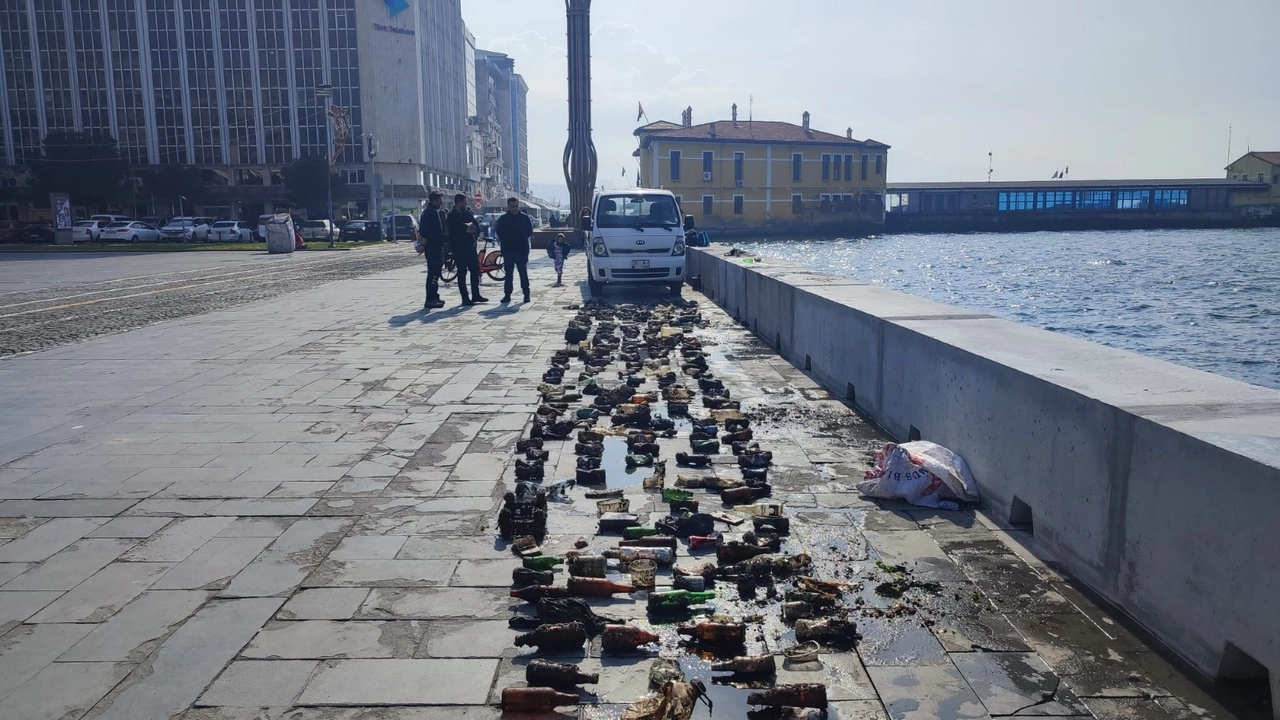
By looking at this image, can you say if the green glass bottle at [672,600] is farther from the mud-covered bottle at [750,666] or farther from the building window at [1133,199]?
the building window at [1133,199]

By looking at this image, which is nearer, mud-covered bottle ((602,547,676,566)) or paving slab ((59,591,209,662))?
paving slab ((59,591,209,662))

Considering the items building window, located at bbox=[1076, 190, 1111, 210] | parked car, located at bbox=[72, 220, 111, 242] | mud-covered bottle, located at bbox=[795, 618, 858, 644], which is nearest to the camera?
mud-covered bottle, located at bbox=[795, 618, 858, 644]

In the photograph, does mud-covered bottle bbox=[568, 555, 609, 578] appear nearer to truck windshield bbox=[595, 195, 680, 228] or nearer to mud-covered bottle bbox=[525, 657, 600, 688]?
mud-covered bottle bbox=[525, 657, 600, 688]

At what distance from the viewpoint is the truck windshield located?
61.4ft

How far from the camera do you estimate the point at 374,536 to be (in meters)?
4.90

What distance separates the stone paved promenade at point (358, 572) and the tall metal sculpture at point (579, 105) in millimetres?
27777

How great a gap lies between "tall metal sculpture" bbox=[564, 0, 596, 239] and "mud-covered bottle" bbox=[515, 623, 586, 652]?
32434 millimetres

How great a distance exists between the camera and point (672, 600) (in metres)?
3.98

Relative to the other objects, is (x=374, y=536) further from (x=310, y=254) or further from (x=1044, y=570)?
(x=310, y=254)

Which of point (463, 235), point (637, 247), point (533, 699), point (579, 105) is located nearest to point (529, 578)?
point (533, 699)

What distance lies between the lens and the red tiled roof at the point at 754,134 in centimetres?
8494

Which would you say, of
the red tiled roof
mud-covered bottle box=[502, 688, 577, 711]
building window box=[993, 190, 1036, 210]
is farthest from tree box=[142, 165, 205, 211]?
mud-covered bottle box=[502, 688, 577, 711]

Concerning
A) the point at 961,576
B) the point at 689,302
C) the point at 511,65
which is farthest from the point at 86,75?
the point at 511,65

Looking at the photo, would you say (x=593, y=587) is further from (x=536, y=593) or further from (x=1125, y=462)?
(x=1125, y=462)
